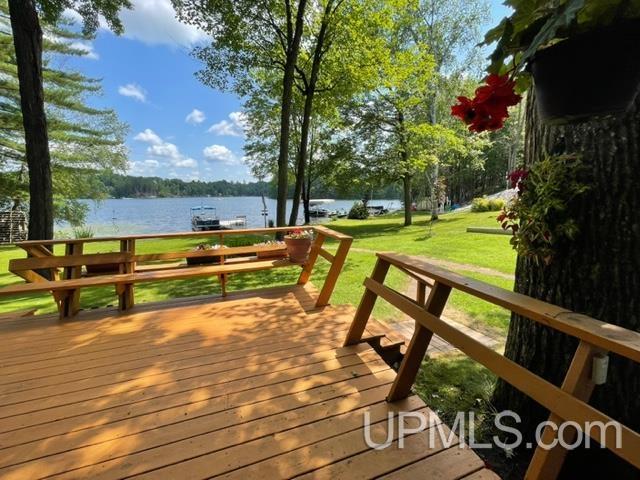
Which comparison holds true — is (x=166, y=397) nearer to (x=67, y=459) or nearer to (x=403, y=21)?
(x=67, y=459)

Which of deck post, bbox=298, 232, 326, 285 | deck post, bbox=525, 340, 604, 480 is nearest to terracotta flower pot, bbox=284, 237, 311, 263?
deck post, bbox=298, 232, 326, 285

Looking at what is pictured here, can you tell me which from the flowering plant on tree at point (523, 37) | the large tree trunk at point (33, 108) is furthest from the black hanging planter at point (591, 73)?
the large tree trunk at point (33, 108)

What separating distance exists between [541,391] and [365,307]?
151 centimetres

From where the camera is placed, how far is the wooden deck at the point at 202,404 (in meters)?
1.65

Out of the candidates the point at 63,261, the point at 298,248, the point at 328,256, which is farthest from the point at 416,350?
the point at 63,261

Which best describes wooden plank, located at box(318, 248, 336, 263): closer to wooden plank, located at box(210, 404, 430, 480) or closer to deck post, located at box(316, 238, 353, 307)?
deck post, located at box(316, 238, 353, 307)

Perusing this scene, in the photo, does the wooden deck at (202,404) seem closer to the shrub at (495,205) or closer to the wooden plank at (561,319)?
the wooden plank at (561,319)

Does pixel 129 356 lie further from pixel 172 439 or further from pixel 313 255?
pixel 313 255

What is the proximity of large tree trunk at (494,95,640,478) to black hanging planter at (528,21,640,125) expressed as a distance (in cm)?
70

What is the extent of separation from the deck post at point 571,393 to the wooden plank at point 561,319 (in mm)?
58

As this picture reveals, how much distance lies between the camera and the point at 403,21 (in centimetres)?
1199

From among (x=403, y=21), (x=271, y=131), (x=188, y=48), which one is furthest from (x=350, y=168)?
(x=188, y=48)

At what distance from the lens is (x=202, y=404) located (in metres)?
2.12

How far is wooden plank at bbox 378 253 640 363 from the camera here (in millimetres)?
1006
